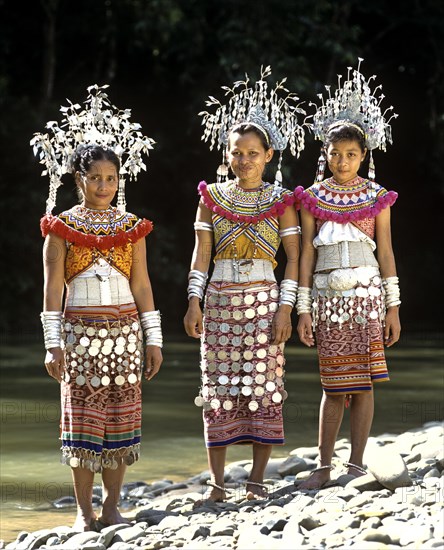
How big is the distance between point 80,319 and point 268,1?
12800 mm

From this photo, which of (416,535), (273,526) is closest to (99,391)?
(273,526)

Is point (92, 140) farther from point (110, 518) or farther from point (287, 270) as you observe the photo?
point (110, 518)

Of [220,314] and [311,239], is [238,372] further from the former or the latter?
[311,239]

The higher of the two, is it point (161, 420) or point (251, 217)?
point (251, 217)

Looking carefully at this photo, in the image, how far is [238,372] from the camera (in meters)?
4.65

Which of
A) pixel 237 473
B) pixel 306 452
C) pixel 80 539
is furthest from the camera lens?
pixel 306 452

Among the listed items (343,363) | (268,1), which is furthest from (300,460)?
(268,1)

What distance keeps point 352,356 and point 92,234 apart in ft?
4.36

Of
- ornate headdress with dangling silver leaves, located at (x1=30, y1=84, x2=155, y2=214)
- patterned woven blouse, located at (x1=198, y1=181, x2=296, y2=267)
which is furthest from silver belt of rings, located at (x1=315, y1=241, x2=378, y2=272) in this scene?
ornate headdress with dangling silver leaves, located at (x1=30, y1=84, x2=155, y2=214)

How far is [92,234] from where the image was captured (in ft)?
14.2

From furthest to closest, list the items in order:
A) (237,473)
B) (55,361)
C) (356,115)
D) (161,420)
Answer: (161,420)
(237,473)
(356,115)
(55,361)

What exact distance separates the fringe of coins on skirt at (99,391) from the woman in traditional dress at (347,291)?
0.87m

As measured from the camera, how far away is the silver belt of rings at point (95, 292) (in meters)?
4.31

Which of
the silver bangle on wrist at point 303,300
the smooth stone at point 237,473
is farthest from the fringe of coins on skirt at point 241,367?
the smooth stone at point 237,473
